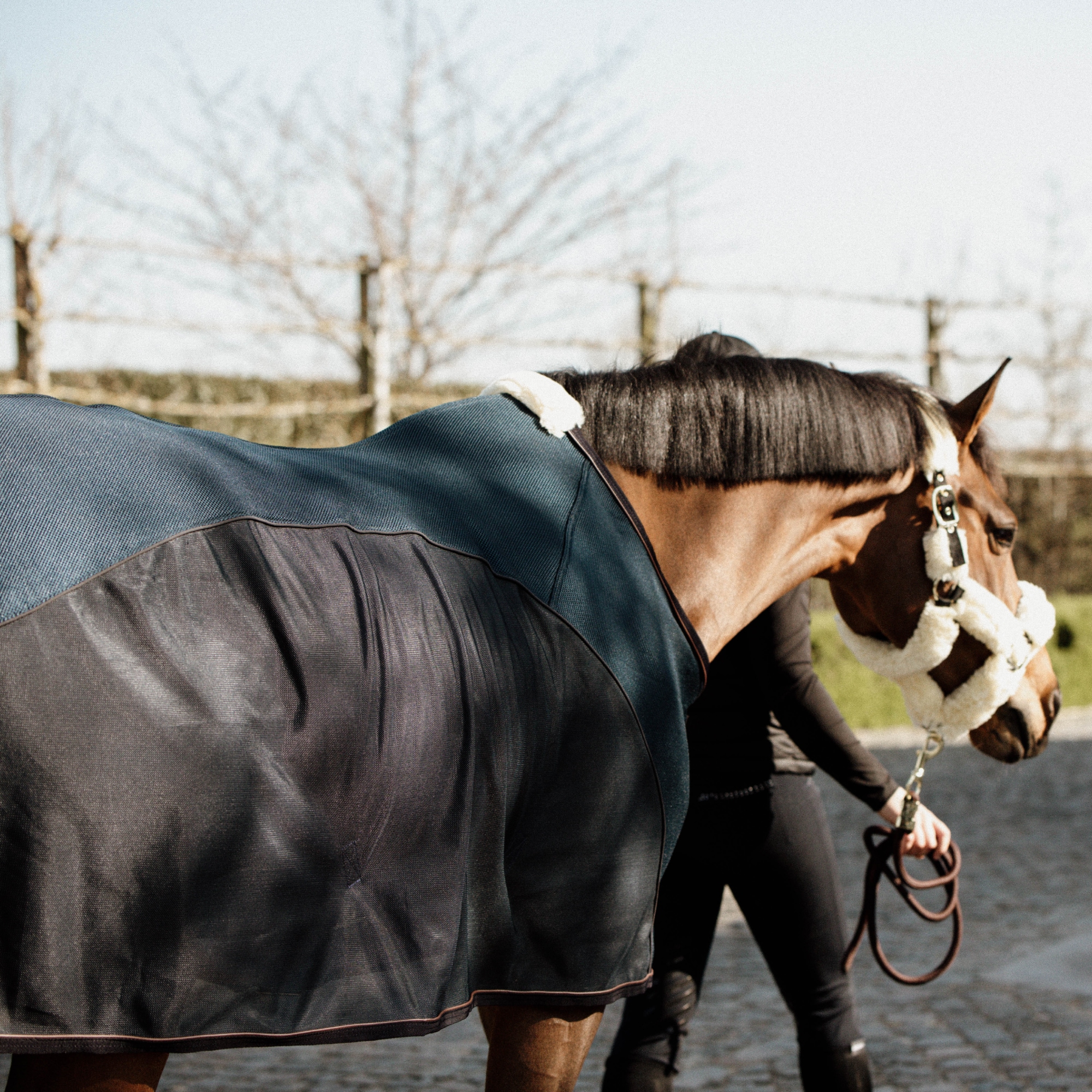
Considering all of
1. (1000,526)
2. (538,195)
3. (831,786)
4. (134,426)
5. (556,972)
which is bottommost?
(831,786)

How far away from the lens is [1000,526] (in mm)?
2338

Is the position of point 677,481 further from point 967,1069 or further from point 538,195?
point 538,195

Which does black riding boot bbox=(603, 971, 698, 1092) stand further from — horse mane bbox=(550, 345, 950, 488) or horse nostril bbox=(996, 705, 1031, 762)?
horse mane bbox=(550, 345, 950, 488)

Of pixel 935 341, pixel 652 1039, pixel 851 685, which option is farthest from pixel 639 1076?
pixel 935 341

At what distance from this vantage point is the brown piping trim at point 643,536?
5.91 feet

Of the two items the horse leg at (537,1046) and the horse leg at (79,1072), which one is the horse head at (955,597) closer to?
the horse leg at (537,1046)

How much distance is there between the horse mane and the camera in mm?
1990

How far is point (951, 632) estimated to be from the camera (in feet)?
7.38

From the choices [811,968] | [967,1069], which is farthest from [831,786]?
[811,968]

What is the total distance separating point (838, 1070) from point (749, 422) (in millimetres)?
1423

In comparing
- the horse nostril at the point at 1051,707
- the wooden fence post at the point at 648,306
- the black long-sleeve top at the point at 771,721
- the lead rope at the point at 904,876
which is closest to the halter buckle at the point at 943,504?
the black long-sleeve top at the point at 771,721

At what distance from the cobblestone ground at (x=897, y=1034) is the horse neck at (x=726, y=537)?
44.9 inches

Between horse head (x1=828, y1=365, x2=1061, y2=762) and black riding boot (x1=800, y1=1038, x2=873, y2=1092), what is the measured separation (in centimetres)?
73

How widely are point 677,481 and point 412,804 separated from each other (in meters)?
0.77
